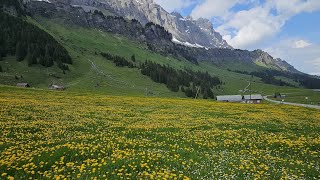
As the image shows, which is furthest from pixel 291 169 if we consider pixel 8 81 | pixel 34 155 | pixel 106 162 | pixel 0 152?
pixel 8 81

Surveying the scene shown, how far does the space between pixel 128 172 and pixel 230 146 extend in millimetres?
9265

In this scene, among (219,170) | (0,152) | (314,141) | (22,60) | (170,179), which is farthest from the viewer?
(22,60)

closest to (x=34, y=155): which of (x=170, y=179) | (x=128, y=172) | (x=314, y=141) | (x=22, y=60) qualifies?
(x=128, y=172)

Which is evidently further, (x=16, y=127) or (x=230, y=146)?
(x=16, y=127)

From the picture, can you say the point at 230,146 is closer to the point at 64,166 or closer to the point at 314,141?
the point at 314,141

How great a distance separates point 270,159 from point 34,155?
12.6m

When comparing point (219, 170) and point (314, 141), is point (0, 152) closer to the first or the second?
point (219, 170)

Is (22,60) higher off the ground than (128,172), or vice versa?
(22,60)

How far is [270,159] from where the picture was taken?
15.9m

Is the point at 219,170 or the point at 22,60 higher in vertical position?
the point at 22,60

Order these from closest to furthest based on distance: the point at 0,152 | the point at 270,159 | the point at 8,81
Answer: the point at 0,152, the point at 270,159, the point at 8,81

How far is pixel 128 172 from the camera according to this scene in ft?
40.5

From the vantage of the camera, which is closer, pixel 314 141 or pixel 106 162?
pixel 106 162

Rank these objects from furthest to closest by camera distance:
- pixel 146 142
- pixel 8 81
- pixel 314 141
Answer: pixel 8 81 → pixel 314 141 → pixel 146 142
